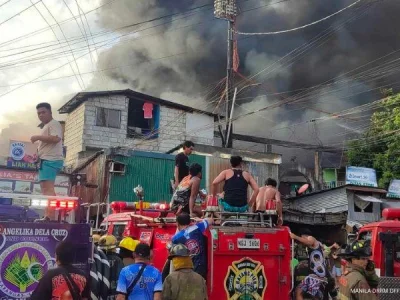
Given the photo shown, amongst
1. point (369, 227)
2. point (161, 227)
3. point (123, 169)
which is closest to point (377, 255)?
point (369, 227)

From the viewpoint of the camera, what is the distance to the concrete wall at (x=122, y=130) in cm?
2759

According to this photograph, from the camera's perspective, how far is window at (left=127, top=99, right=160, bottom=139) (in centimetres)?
2873

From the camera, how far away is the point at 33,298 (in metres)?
3.99

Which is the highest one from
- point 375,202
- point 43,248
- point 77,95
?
point 77,95

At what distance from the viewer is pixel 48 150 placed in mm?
6973

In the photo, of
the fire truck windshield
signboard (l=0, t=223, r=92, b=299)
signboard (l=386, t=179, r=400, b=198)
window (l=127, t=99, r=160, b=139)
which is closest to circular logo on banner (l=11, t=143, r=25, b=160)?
window (l=127, t=99, r=160, b=139)

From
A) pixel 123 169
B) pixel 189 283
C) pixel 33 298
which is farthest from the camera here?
pixel 123 169

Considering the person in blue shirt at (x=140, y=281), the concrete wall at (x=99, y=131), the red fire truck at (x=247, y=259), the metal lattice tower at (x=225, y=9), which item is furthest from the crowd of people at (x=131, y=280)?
the concrete wall at (x=99, y=131)

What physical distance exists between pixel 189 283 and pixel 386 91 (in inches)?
1104

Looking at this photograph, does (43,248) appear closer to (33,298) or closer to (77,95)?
(33,298)

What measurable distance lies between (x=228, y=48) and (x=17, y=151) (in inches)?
476

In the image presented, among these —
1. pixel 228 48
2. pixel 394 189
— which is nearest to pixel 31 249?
pixel 228 48

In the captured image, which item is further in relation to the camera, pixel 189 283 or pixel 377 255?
pixel 377 255

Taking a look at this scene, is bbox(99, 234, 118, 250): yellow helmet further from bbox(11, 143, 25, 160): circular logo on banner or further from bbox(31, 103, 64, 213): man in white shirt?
bbox(11, 143, 25, 160): circular logo on banner
